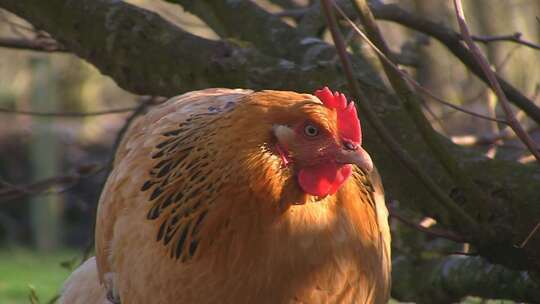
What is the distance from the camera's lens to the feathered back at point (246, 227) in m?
2.69

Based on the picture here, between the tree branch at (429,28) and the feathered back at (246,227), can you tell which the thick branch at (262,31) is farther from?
the feathered back at (246,227)

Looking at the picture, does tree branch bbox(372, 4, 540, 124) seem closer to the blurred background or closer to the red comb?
the red comb

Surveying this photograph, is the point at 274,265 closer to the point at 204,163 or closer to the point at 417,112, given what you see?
the point at 204,163

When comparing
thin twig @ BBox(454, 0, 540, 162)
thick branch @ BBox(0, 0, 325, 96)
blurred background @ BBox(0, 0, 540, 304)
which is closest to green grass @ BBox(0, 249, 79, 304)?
blurred background @ BBox(0, 0, 540, 304)

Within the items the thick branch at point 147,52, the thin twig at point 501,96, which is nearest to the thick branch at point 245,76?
the thick branch at point 147,52

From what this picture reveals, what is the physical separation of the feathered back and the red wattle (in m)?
0.05

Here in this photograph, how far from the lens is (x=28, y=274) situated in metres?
10.6

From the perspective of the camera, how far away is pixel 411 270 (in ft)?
13.6

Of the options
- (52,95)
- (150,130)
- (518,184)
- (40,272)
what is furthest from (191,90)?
(52,95)

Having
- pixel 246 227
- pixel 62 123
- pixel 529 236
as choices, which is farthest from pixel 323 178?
pixel 62 123

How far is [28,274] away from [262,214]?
27.9 ft

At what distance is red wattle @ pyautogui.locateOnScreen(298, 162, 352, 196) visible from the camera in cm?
260

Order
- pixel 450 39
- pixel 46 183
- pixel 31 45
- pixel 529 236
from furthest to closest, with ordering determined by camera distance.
→ pixel 46 183 → pixel 31 45 → pixel 450 39 → pixel 529 236

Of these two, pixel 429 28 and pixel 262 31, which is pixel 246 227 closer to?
pixel 262 31
